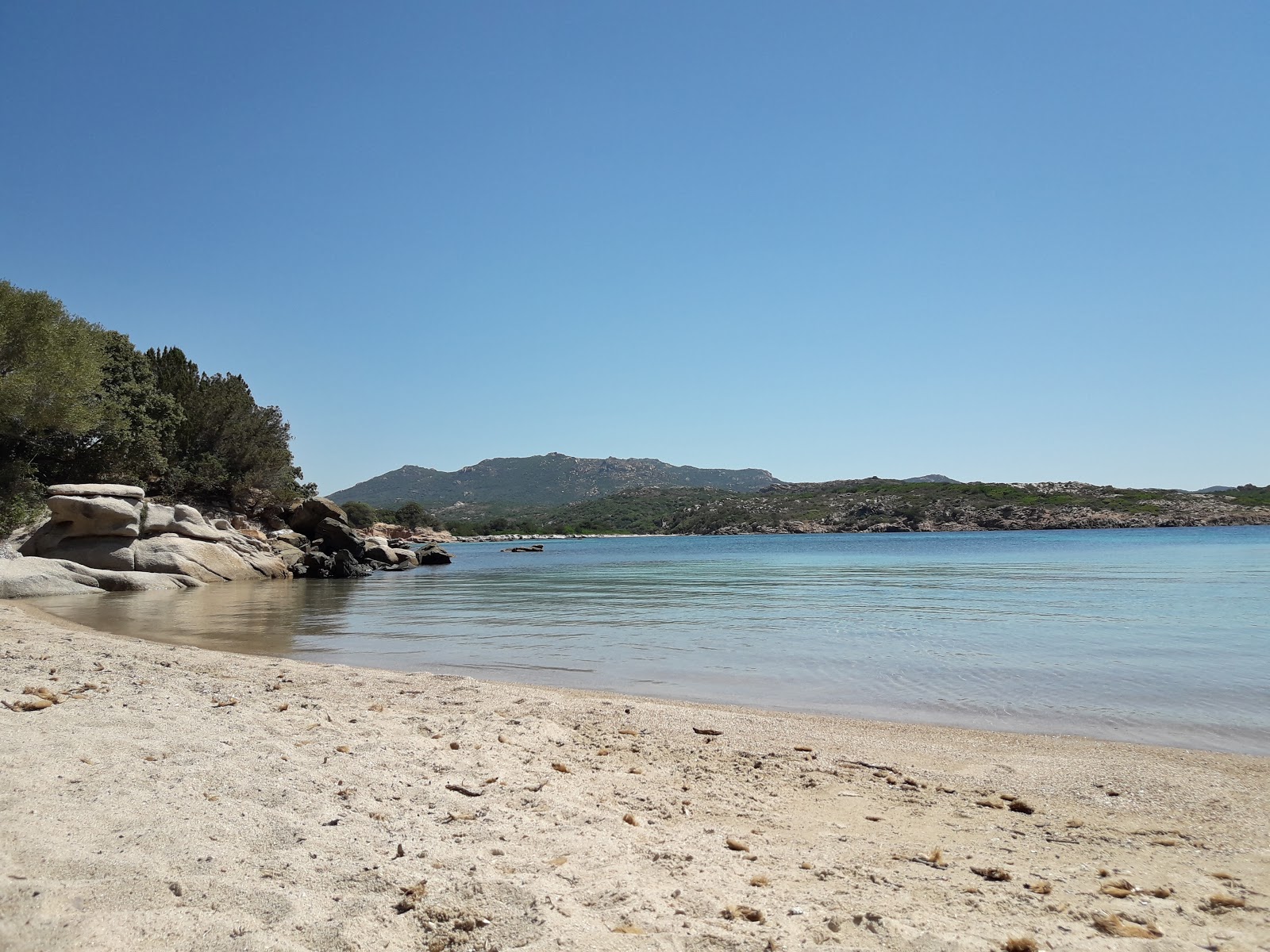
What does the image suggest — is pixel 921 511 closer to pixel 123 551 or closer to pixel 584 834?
pixel 123 551

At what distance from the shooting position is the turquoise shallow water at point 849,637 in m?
9.07

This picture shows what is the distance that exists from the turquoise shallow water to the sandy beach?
6.79ft

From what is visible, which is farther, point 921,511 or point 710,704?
point 921,511

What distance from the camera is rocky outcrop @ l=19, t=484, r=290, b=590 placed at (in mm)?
25312

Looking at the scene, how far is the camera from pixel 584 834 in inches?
171

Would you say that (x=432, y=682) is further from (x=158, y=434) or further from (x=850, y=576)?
(x=158, y=434)

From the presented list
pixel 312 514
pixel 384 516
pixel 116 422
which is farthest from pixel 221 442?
pixel 384 516

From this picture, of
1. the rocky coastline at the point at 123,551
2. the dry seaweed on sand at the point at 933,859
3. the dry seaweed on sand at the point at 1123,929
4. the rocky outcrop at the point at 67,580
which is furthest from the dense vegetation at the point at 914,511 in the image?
the dry seaweed on sand at the point at 1123,929

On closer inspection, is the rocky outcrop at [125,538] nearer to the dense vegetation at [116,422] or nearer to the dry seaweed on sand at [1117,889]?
the dense vegetation at [116,422]

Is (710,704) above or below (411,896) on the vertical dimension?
below

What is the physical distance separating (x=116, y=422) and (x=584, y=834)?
36550mm

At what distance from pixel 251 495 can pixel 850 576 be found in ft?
126

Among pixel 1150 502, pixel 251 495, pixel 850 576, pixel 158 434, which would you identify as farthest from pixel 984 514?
pixel 158 434

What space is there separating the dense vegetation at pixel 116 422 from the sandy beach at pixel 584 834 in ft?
88.2
